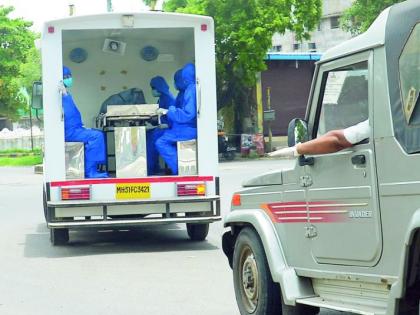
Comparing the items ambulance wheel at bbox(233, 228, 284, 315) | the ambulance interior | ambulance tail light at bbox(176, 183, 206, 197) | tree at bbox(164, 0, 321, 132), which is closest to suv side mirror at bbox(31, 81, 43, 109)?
the ambulance interior

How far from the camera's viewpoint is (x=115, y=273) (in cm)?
1084

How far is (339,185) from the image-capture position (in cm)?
589

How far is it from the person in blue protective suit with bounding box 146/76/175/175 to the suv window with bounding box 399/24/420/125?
875 centimetres

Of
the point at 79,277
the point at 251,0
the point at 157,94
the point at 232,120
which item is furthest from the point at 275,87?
the point at 79,277

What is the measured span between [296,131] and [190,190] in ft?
21.6

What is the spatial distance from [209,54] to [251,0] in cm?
3085

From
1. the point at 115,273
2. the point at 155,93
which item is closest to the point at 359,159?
the point at 115,273

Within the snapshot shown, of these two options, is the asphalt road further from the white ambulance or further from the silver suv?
the silver suv

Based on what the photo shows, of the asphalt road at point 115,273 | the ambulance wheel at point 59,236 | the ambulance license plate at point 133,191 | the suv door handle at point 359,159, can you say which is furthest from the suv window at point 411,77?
Result: the ambulance wheel at point 59,236

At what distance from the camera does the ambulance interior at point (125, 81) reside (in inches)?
529

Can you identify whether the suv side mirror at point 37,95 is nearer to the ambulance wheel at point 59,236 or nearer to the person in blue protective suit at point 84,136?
the person in blue protective suit at point 84,136

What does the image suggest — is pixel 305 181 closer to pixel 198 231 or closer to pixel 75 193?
pixel 75 193

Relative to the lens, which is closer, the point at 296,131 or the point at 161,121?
the point at 296,131

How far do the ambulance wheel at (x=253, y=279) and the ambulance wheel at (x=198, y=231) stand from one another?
20.7 feet
